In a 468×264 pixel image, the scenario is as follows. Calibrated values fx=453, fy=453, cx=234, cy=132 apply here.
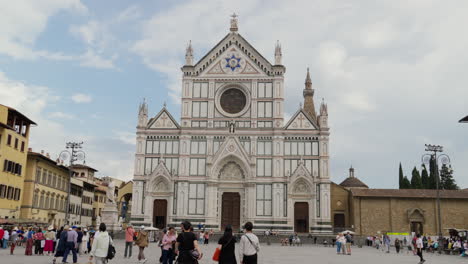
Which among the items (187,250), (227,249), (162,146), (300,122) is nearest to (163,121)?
(162,146)

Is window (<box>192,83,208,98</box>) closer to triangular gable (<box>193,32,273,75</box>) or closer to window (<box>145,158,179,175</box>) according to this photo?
triangular gable (<box>193,32,273,75</box>)

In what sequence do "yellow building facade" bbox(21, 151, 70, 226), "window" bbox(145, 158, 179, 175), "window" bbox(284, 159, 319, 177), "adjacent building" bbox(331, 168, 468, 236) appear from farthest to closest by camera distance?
"window" bbox(145, 158, 179, 175)
"window" bbox(284, 159, 319, 177)
"adjacent building" bbox(331, 168, 468, 236)
"yellow building facade" bbox(21, 151, 70, 226)

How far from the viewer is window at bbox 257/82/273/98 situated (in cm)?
4984

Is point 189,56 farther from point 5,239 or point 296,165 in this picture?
point 5,239

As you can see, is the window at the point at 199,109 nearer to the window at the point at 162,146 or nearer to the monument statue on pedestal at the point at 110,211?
the window at the point at 162,146

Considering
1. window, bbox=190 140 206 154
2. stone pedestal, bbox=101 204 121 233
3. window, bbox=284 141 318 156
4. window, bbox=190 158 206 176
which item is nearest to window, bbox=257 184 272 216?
window, bbox=284 141 318 156

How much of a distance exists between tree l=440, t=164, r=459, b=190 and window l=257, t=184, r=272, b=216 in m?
38.8

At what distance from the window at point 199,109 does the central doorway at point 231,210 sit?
9120mm

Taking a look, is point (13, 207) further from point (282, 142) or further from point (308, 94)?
point (308, 94)

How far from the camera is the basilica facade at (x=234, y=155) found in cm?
4744

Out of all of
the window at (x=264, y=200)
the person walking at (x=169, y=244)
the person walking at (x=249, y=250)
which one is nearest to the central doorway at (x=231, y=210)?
the window at (x=264, y=200)

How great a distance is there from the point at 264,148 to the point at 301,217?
820 cm

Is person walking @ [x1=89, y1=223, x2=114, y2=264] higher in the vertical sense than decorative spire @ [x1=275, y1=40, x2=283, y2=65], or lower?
lower

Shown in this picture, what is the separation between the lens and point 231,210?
48.7 meters
